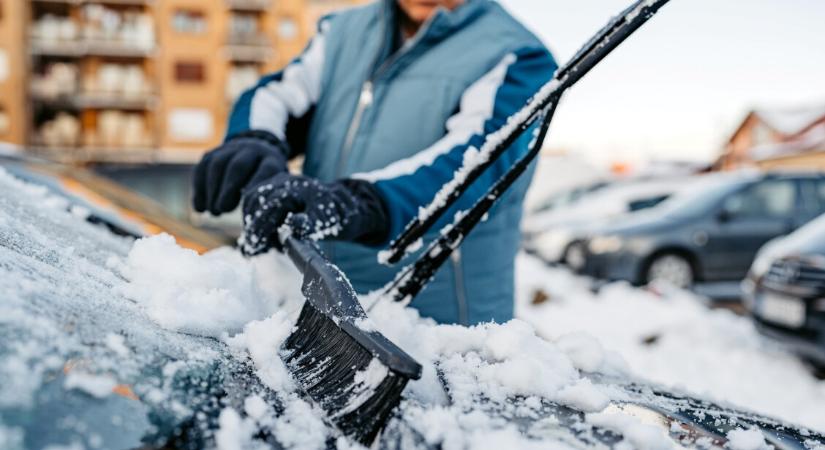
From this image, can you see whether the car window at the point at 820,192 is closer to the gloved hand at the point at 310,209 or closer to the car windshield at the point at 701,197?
the car windshield at the point at 701,197

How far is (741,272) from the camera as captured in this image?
776cm

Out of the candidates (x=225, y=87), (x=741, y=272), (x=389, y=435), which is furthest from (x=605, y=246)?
(x=225, y=87)

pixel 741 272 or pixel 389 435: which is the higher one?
pixel 389 435

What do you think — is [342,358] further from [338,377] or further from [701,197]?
[701,197]

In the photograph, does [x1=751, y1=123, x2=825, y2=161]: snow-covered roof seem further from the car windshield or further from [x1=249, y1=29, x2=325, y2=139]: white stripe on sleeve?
[x1=249, y1=29, x2=325, y2=139]: white stripe on sleeve

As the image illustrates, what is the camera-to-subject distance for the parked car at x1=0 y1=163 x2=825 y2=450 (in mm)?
685

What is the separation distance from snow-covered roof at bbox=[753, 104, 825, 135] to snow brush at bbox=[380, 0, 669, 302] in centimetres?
3288

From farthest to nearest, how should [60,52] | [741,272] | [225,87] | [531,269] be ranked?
[225,87]
[60,52]
[531,269]
[741,272]

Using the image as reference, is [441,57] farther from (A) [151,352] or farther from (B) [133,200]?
(B) [133,200]

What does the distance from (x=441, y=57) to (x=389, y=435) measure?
1413 mm

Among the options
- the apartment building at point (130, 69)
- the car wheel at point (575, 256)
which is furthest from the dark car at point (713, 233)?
the apartment building at point (130, 69)

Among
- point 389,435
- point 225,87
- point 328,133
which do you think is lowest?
point 225,87

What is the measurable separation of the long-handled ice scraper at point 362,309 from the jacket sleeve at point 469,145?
112 millimetres

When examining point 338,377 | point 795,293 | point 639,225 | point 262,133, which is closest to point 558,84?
point 338,377
